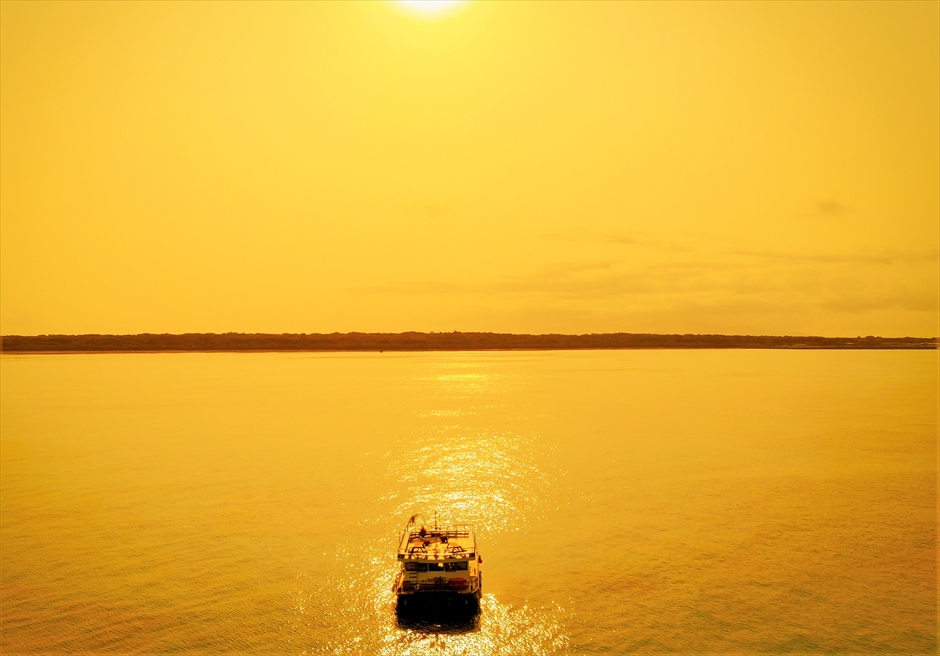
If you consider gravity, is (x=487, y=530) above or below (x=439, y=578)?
below

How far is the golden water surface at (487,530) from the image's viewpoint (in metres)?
22.2

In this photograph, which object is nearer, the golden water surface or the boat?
the golden water surface

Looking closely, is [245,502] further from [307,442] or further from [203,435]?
[203,435]

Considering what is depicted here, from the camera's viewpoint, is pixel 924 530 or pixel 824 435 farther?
pixel 824 435

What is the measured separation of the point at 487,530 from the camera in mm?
32438

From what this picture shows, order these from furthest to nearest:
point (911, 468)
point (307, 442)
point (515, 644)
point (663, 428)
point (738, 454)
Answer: point (663, 428), point (307, 442), point (738, 454), point (911, 468), point (515, 644)

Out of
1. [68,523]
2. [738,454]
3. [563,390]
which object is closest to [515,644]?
[68,523]

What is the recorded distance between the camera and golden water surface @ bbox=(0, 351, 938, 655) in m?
22.2

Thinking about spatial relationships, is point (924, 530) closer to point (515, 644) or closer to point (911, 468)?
point (911, 468)

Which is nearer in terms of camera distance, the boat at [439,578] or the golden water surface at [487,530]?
the golden water surface at [487,530]

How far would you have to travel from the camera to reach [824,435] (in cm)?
6059

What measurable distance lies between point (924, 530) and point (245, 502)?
112ft

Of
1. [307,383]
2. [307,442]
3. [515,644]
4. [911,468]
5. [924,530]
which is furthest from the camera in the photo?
[307,383]

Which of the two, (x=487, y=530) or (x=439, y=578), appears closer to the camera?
(x=439, y=578)
